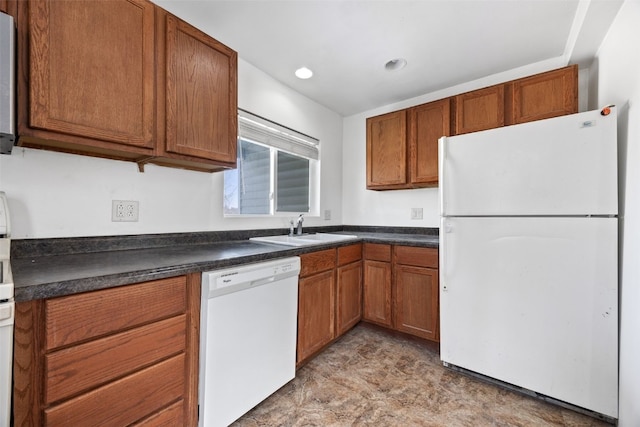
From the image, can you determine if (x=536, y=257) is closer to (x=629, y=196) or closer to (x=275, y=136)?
(x=629, y=196)

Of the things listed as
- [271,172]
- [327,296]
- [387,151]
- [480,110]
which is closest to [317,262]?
[327,296]

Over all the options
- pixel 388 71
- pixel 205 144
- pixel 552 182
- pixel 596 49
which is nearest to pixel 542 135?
pixel 552 182

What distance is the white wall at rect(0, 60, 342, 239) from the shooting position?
1241 millimetres

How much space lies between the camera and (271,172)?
2.52 m

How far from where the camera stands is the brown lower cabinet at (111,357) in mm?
814

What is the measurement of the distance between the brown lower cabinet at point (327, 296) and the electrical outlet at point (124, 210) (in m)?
1.02

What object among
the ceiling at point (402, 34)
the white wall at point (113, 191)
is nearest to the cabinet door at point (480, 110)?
the ceiling at point (402, 34)

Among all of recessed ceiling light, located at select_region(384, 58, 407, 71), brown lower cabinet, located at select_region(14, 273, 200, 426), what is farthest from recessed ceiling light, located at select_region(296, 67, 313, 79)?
brown lower cabinet, located at select_region(14, 273, 200, 426)

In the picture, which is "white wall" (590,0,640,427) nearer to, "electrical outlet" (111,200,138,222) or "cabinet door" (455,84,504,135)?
"cabinet door" (455,84,504,135)

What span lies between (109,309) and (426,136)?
2503 mm

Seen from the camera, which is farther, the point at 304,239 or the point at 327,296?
the point at 304,239

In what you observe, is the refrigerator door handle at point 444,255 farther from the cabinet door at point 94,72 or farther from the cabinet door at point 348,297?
the cabinet door at point 94,72

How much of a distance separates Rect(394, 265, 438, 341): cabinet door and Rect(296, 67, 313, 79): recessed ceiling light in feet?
6.02

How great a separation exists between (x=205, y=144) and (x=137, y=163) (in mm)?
411
